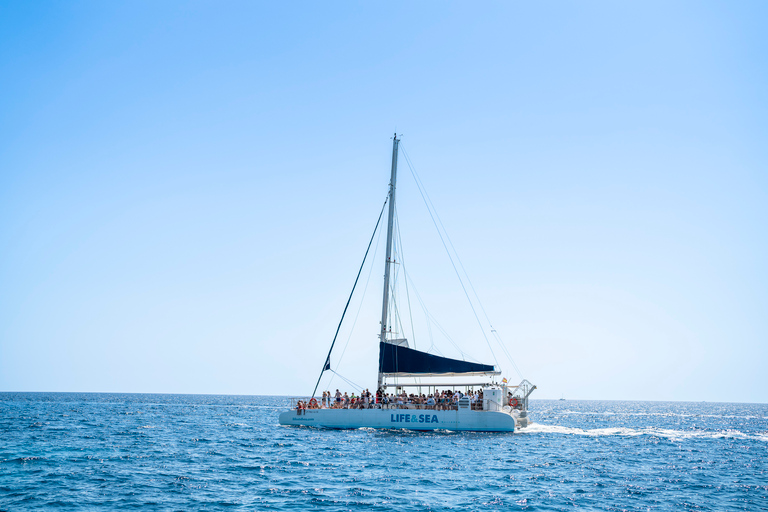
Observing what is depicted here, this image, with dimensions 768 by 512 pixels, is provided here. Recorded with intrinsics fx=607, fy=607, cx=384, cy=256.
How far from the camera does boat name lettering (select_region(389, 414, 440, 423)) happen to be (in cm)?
3216

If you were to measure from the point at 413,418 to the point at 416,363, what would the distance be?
341 centimetres

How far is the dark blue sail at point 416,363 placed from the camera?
34.2m

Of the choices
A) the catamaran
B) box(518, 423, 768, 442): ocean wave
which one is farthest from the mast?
box(518, 423, 768, 442): ocean wave

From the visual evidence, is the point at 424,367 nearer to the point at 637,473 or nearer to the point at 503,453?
the point at 503,453

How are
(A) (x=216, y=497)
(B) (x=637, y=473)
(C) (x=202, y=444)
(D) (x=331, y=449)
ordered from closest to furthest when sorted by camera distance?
(A) (x=216, y=497)
(B) (x=637, y=473)
(D) (x=331, y=449)
(C) (x=202, y=444)

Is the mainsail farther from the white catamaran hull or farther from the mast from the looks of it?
the white catamaran hull

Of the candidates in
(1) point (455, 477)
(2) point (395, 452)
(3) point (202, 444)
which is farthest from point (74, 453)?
(1) point (455, 477)

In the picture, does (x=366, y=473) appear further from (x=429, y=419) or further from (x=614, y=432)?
(x=614, y=432)

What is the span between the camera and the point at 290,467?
21250 mm

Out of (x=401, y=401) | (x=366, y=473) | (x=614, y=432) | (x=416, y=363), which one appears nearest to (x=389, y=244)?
(x=416, y=363)

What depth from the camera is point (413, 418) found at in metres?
32.3

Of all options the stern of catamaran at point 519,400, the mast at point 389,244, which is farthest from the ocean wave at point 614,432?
the mast at point 389,244

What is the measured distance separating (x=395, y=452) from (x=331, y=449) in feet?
9.08

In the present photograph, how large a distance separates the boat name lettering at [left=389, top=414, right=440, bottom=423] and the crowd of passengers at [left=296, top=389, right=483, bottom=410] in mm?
658
